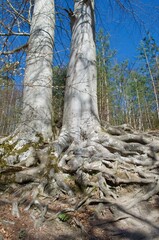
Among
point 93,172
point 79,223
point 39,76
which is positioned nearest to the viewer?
point 79,223

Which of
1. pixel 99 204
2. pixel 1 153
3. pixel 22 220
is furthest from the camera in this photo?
pixel 1 153

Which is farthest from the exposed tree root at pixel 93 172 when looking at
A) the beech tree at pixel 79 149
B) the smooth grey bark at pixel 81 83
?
the smooth grey bark at pixel 81 83

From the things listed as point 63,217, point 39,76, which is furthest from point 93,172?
point 39,76

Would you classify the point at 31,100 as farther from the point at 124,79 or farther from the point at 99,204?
the point at 124,79

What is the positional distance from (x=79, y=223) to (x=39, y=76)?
265cm

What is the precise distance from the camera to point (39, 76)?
352 centimetres

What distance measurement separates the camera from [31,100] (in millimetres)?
3297

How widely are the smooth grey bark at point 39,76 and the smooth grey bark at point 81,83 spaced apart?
375 mm

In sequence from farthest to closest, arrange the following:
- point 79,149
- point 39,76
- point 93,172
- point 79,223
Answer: point 39,76
point 79,149
point 93,172
point 79,223

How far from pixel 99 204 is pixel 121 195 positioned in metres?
→ 0.33

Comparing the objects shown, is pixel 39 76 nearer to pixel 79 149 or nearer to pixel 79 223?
pixel 79 149

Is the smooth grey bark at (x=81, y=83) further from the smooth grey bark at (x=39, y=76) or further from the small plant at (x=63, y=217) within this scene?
the small plant at (x=63, y=217)

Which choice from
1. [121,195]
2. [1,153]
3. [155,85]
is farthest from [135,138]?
[155,85]

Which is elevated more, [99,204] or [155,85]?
[155,85]
